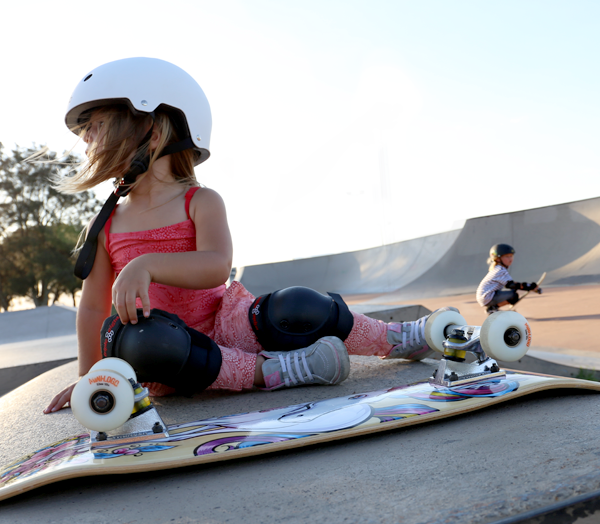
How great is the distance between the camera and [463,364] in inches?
55.5

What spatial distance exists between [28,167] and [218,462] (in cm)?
2506

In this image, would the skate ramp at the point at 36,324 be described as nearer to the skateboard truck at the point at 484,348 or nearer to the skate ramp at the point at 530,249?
the skate ramp at the point at 530,249

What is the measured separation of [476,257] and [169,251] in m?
12.3

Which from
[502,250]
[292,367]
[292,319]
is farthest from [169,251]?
[502,250]

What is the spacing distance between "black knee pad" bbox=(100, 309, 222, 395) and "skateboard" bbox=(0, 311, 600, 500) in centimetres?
22

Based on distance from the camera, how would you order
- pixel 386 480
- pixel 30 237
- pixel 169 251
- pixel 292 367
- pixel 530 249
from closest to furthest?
pixel 386 480, pixel 292 367, pixel 169 251, pixel 530 249, pixel 30 237

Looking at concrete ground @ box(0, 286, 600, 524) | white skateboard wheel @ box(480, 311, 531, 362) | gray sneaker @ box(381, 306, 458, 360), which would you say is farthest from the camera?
gray sneaker @ box(381, 306, 458, 360)

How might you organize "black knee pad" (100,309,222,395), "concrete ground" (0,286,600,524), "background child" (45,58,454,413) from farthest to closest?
"background child" (45,58,454,413)
"black knee pad" (100,309,222,395)
"concrete ground" (0,286,600,524)

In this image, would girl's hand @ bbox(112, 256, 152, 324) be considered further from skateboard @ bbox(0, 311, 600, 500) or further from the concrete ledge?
the concrete ledge

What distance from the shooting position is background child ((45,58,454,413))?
5.51 feet

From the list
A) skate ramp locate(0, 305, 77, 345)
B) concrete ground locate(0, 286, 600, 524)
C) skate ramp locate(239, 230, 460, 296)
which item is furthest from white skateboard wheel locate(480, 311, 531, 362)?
skate ramp locate(239, 230, 460, 296)

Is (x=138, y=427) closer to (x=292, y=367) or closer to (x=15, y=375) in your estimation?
(x=292, y=367)

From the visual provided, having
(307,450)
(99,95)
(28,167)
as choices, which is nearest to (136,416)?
(307,450)

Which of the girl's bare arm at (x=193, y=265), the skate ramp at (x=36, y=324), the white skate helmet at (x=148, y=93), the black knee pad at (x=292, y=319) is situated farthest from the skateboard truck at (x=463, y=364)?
the skate ramp at (x=36, y=324)
